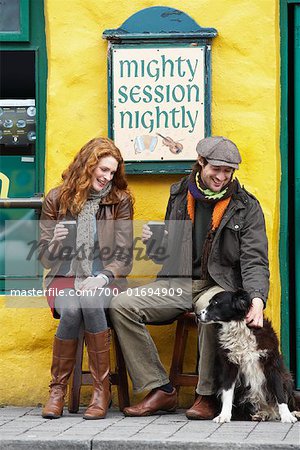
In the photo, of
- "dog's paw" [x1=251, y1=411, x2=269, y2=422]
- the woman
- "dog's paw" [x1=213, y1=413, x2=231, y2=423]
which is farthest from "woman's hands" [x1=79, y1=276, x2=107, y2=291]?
"dog's paw" [x1=251, y1=411, x2=269, y2=422]

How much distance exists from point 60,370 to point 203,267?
111cm

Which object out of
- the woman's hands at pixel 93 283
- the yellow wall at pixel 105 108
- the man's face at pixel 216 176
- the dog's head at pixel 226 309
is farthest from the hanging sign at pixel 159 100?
the dog's head at pixel 226 309

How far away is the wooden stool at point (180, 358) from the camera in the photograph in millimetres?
8000

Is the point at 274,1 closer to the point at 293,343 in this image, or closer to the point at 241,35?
the point at 241,35

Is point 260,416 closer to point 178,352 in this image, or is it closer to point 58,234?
point 178,352

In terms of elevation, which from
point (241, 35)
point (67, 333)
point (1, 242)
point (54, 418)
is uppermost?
point (241, 35)

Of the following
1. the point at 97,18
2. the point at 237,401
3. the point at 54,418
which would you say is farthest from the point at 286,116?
the point at 54,418

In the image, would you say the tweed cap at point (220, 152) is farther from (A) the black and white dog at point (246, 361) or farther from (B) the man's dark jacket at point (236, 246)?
(A) the black and white dog at point (246, 361)

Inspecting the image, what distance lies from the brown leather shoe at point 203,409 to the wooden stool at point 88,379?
552mm

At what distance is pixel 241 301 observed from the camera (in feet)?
24.2

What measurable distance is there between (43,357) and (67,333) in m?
0.82

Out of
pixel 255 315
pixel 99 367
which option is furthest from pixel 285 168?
pixel 99 367

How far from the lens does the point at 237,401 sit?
756 centimetres

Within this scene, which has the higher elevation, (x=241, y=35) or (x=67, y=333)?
(x=241, y=35)
